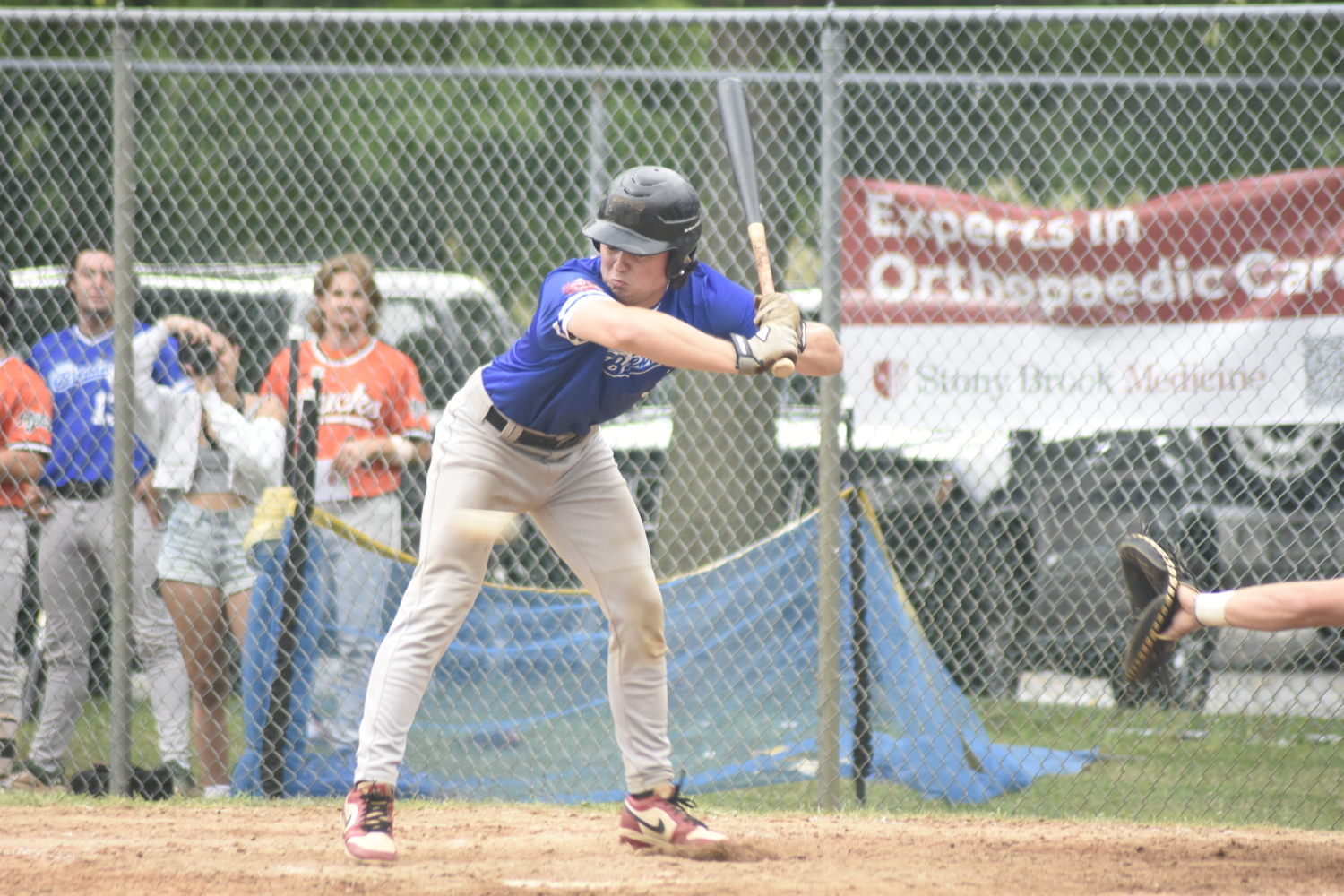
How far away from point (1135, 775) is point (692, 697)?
192 centimetres

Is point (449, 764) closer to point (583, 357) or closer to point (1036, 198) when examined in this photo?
point (583, 357)

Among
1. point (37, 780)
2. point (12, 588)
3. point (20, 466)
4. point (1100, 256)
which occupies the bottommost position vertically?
point (37, 780)

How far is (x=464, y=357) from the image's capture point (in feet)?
22.6

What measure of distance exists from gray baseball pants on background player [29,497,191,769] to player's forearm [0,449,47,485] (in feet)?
0.47

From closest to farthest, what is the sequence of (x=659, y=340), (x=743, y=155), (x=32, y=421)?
(x=659, y=340)
(x=743, y=155)
(x=32, y=421)

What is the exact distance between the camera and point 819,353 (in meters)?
3.36

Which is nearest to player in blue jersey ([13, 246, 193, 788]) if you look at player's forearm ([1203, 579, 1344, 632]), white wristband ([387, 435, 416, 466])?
white wristband ([387, 435, 416, 466])

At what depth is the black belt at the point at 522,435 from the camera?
3.50 metres

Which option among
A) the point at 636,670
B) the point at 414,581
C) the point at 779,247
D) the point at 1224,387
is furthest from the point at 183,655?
the point at 1224,387

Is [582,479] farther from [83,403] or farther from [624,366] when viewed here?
[83,403]

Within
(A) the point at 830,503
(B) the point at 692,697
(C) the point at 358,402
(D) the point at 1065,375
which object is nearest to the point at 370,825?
(B) the point at 692,697

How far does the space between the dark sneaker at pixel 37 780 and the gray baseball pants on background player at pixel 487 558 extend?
2028mm

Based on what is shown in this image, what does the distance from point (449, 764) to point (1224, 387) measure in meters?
3.18

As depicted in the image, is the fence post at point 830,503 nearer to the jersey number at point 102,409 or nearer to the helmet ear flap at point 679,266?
the helmet ear flap at point 679,266
